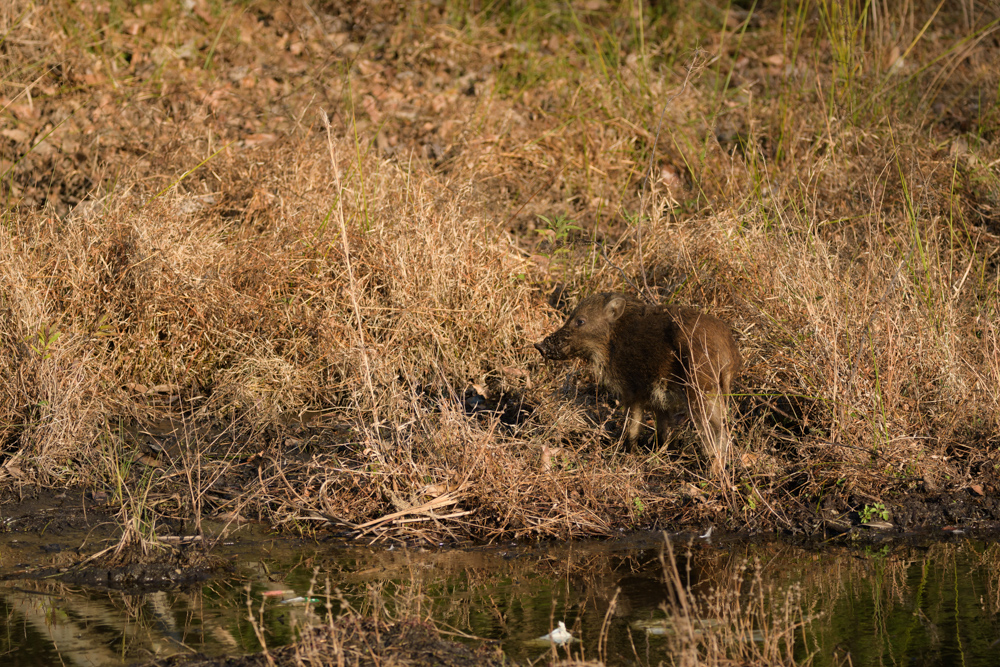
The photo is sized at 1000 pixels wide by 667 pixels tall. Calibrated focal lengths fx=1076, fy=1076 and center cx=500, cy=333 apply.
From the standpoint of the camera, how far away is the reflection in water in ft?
15.3

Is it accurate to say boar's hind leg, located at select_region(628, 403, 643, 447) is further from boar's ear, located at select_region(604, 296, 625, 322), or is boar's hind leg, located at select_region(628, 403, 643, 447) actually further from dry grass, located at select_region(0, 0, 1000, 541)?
boar's ear, located at select_region(604, 296, 625, 322)

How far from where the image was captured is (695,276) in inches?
323

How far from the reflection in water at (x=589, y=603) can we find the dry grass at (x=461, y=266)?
0.40 meters

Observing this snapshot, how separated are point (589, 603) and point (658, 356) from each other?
2032 millimetres

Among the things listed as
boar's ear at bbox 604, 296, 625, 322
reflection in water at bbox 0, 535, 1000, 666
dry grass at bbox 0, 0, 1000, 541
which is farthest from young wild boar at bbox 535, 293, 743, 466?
reflection in water at bbox 0, 535, 1000, 666

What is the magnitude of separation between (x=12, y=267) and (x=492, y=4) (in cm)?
772

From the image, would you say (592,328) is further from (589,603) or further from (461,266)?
(589,603)

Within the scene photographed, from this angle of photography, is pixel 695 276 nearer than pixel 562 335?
No

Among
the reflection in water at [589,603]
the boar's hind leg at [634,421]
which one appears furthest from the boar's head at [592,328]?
the reflection in water at [589,603]

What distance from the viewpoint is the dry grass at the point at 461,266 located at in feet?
21.5

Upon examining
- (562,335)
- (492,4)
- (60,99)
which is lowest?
Answer: (562,335)

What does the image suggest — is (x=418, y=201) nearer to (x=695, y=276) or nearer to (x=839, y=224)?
(x=695, y=276)

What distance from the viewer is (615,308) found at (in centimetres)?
711

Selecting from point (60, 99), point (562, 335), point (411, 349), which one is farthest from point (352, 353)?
point (60, 99)
